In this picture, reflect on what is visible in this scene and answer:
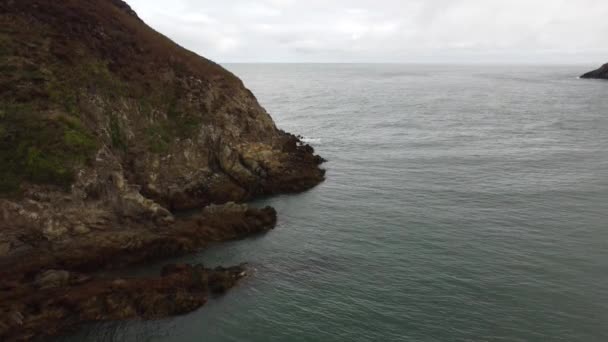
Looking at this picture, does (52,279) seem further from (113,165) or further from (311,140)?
(311,140)

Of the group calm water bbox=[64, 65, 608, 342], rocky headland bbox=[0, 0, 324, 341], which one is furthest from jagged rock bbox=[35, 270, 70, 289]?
calm water bbox=[64, 65, 608, 342]

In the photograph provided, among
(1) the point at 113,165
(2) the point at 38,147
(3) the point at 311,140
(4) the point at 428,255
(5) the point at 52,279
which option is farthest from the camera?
(3) the point at 311,140

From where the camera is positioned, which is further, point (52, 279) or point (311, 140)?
point (311, 140)

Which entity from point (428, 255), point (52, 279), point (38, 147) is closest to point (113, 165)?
point (38, 147)

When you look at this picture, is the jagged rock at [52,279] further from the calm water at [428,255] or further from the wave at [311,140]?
the wave at [311,140]

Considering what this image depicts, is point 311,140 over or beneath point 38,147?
beneath

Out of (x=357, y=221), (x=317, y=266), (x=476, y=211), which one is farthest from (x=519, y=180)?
(x=317, y=266)
